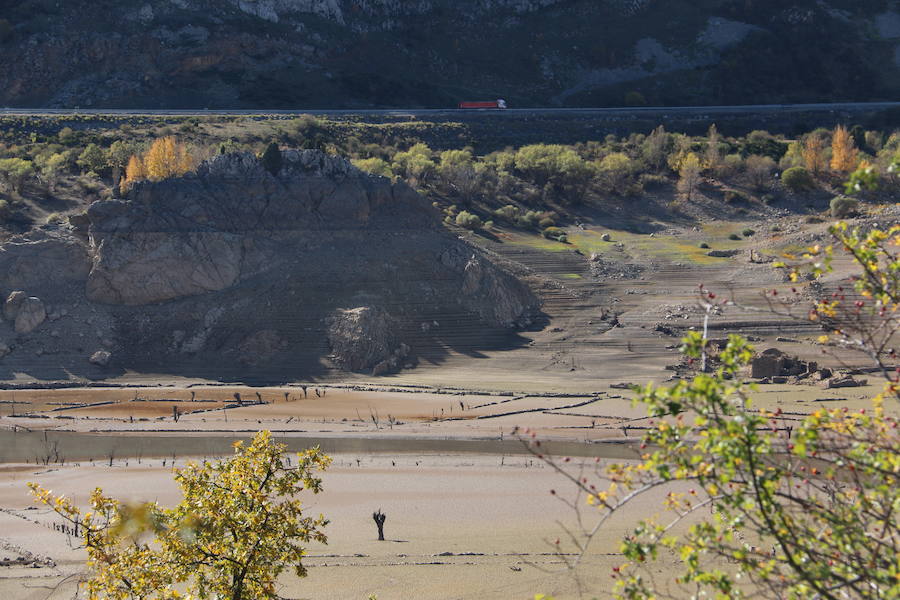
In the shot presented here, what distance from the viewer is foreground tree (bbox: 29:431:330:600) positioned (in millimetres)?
10703

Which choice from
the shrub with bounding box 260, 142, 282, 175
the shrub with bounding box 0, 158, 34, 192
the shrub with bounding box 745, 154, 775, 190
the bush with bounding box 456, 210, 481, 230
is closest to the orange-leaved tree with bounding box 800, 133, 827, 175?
the shrub with bounding box 745, 154, 775, 190

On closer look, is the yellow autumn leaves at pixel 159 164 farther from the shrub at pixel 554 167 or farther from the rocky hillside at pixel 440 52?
the rocky hillside at pixel 440 52

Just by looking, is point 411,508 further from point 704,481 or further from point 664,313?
point 664,313

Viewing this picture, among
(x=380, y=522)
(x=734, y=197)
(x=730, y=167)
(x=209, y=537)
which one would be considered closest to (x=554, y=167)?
(x=734, y=197)

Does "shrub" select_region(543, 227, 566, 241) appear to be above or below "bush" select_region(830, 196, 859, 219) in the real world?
below

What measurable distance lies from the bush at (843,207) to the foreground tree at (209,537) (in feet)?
164

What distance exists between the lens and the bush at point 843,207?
55438mm

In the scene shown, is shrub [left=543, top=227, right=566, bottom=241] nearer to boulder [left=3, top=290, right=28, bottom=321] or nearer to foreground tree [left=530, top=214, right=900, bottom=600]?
boulder [left=3, top=290, right=28, bottom=321]

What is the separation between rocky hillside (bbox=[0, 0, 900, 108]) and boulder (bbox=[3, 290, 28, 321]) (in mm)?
39599

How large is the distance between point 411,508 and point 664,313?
880 inches

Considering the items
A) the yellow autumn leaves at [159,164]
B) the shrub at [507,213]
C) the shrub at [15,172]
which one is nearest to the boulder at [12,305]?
the yellow autumn leaves at [159,164]

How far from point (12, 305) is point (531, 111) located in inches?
1870

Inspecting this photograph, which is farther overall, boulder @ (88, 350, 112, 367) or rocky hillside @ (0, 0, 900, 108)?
rocky hillside @ (0, 0, 900, 108)

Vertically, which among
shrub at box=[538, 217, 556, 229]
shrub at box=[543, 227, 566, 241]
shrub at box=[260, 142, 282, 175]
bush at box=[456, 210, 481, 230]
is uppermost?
shrub at box=[260, 142, 282, 175]
